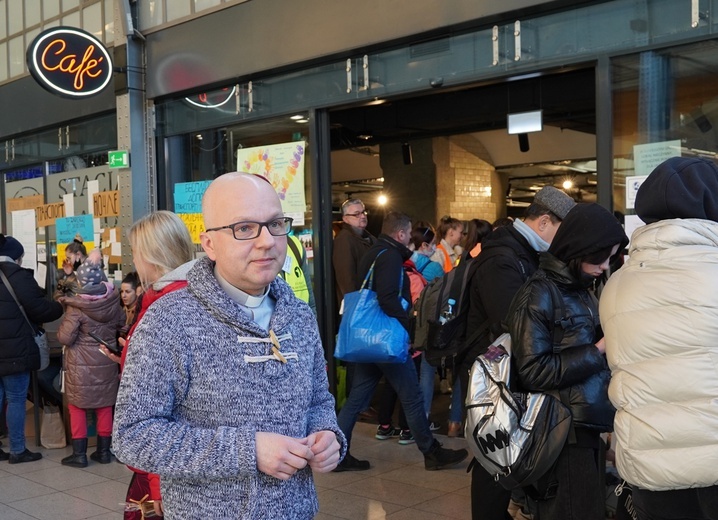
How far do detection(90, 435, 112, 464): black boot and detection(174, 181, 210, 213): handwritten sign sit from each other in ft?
9.88

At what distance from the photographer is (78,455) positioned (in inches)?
276

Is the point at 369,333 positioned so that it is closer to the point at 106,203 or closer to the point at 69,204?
the point at 106,203

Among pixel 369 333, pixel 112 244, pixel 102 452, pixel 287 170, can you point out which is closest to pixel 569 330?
pixel 369 333

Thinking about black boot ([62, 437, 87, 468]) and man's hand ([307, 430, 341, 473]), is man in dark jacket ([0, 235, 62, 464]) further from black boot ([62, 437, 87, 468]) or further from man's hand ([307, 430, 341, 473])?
man's hand ([307, 430, 341, 473])

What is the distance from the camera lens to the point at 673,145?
5.66 m

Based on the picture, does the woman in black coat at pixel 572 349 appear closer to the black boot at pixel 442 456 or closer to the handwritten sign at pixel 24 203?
the black boot at pixel 442 456

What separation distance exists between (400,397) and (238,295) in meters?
4.03

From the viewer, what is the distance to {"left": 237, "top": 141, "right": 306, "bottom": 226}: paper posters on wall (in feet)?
26.7

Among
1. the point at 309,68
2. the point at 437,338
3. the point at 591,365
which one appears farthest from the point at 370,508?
the point at 309,68

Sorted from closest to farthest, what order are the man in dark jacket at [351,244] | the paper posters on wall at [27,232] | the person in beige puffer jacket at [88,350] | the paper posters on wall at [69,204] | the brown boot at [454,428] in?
the person in beige puffer jacket at [88,350] → the brown boot at [454,428] → the man in dark jacket at [351,244] → the paper posters on wall at [69,204] → the paper posters on wall at [27,232]

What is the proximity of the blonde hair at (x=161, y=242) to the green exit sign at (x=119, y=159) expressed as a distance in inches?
249

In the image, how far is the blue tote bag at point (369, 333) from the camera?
5.95m

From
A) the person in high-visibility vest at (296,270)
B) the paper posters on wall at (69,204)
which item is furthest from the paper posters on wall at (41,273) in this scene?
the person in high-visibility vest at (296,270)

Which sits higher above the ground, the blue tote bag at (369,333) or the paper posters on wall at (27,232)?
the paper posters on wall at (27,232)
